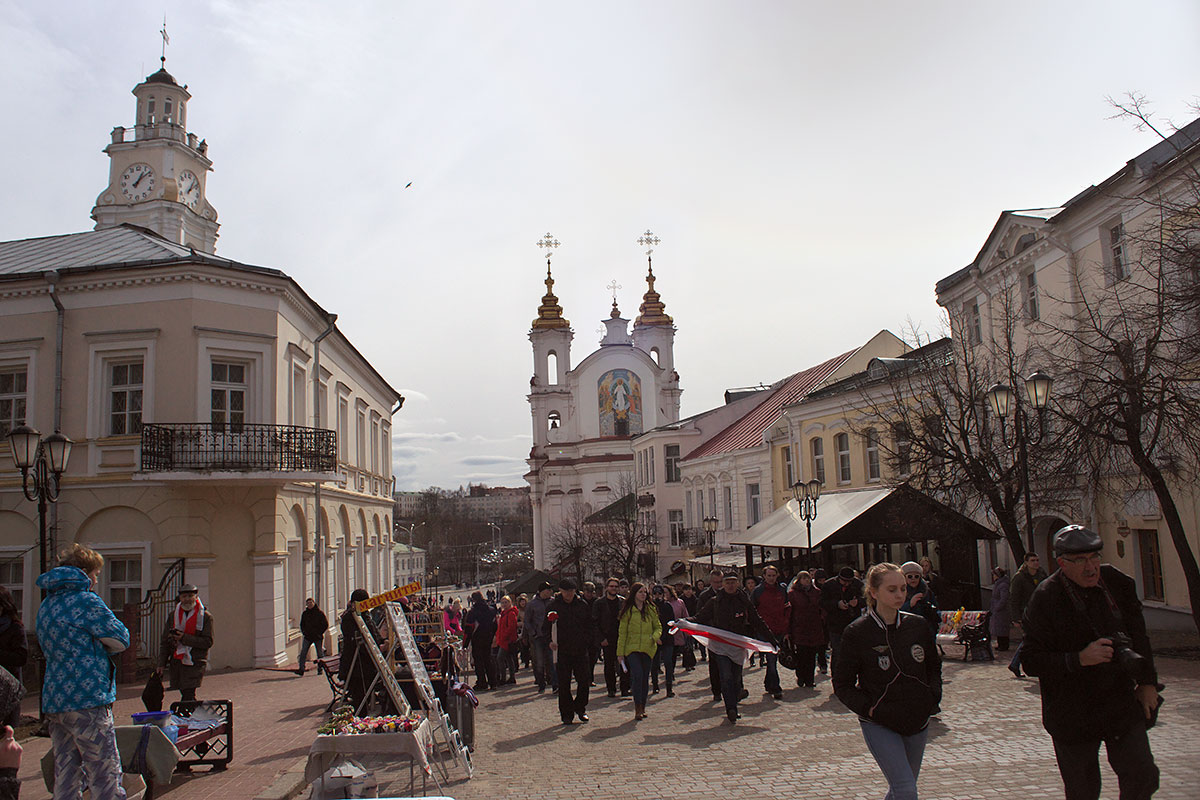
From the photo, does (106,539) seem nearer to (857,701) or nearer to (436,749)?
(436,749)

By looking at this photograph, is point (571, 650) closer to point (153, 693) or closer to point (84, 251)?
point (153, 693)

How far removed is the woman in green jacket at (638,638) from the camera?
11523 millimetres

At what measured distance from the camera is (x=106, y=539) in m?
18.8

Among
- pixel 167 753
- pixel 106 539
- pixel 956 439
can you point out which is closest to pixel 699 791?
pixel 167 753

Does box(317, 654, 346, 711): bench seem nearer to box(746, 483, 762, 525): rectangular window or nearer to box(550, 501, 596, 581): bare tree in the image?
box(746, 483, 762, 525): rectangular window

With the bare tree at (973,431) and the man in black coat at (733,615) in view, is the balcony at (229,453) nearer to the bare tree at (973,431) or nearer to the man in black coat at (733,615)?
the man in black coat at (733,615)

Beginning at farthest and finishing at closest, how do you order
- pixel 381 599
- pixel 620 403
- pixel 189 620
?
pixel 620 403 → pixel 189 620 → pixel 381 599

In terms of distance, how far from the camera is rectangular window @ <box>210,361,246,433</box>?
19469 mm

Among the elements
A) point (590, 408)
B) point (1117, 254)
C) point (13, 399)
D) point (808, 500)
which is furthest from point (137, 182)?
point (1117, 254)

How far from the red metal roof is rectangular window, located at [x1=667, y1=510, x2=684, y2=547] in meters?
4.71

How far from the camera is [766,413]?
43.2 metres

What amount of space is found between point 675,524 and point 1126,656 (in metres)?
50.3

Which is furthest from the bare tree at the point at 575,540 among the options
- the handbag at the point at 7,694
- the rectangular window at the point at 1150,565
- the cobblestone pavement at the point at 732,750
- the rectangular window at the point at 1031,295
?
the handbag at the point at 7,694

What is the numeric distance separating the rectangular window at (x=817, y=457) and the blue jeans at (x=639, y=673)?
74.5ft
